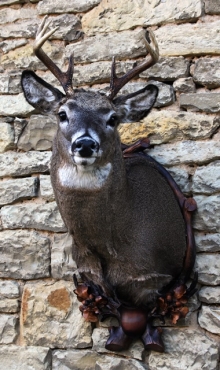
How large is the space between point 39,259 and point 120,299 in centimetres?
55

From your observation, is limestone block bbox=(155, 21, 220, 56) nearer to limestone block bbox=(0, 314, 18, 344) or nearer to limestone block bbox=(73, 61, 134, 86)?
limestone block bbox=(73, 61, 134, 86)

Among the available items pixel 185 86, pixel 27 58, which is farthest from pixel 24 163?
pixel 185 86

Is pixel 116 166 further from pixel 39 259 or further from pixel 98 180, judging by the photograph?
pixel 39 259

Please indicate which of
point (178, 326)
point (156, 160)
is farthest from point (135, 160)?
point (178, 326)

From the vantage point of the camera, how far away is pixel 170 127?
3.03 meters

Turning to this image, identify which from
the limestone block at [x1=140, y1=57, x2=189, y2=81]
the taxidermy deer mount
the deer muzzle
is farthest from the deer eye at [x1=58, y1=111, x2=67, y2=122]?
the limestone block at [x1=140, y1=57, x2=189, y2=81]

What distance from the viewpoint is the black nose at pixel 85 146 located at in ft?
7.62

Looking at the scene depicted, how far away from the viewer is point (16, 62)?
345cm

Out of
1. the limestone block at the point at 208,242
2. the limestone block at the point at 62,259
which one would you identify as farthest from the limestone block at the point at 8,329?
the limestone block at the point at 208,242

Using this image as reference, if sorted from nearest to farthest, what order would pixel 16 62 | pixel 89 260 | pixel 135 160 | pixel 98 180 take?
pixel 98 180, pixel 89 260, pixel 135 160, pixel 16 62

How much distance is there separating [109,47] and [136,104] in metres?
0.59

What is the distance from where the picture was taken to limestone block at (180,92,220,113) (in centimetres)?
297

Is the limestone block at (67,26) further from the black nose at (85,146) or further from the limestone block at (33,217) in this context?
the black nose at (85,146)

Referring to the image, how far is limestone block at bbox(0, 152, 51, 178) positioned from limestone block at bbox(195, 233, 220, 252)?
911 millimetres
